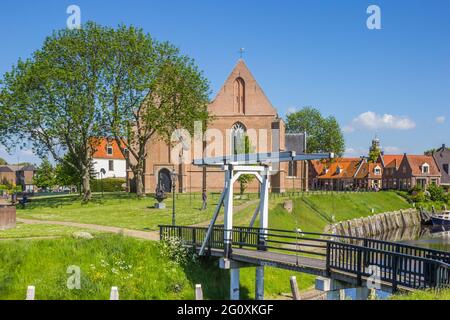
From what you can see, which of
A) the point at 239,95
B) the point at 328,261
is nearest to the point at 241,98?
the point at 239,95

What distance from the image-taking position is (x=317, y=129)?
339 ft


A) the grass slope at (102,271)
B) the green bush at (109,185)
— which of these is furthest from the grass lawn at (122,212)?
the green bush at (109,185)

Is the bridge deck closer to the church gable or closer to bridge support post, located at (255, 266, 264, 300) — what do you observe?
bridge support post, located at (255, 266, 264, 300)

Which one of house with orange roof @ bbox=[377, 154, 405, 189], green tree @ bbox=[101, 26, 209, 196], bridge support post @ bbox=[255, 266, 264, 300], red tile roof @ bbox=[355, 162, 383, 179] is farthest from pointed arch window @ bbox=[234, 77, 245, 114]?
bridge support post @ bbox=[255, 266, 264, 300]

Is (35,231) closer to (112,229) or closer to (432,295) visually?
(112,229)

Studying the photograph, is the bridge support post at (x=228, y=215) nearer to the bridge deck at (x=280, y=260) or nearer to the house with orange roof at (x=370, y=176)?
the bridge deck at (x=280, y=260)

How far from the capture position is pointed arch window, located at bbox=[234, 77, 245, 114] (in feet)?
208

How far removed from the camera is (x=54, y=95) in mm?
44312

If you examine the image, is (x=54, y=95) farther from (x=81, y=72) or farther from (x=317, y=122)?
(x=317, y=122)

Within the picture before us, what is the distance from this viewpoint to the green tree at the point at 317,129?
331 ft

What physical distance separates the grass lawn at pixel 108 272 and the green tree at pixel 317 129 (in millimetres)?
77992

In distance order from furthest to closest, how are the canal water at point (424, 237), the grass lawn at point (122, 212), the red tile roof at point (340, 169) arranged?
the red tile roof at point (340, 169), the canal water at point (424, 237), the grass lawn at point (122, 212)

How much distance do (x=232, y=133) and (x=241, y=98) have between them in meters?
4.68
